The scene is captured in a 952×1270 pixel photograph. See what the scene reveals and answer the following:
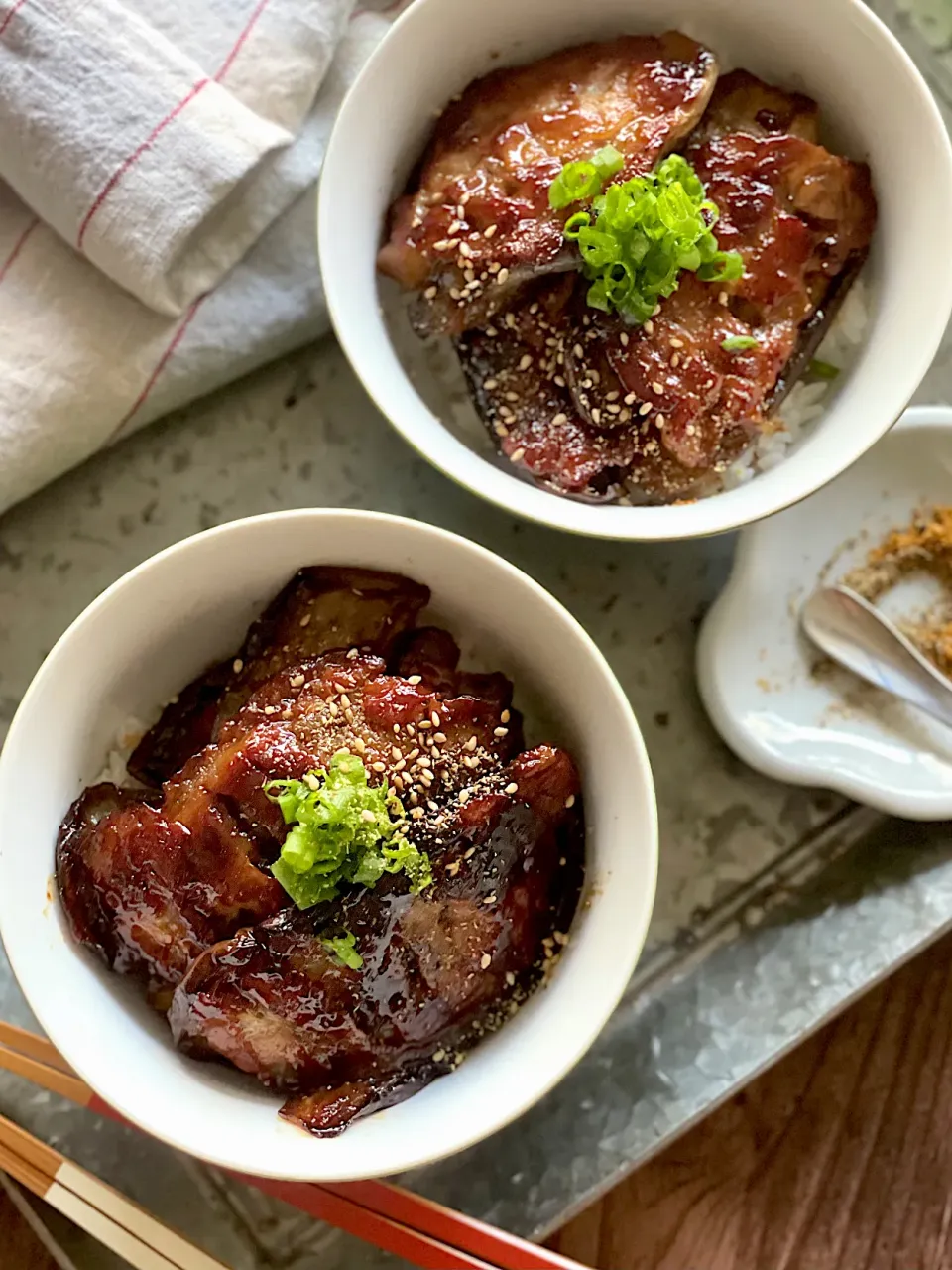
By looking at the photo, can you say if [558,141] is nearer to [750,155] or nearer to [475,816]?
[750,155]

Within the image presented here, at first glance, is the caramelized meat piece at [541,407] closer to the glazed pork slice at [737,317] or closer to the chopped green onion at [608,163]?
the glazed pork slice at [737,317]

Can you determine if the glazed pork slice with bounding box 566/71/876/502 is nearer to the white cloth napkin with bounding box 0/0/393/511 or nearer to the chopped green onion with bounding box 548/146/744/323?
the chopped green onion with bounding box 548/146/744/323

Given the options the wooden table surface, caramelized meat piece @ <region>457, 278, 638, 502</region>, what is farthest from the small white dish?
the wooden table surface

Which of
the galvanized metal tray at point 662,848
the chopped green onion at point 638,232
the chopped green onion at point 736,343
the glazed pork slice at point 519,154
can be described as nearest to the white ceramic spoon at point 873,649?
the galvanized metal tray at point 662,848

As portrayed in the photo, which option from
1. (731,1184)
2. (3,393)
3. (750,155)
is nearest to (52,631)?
(3,393)

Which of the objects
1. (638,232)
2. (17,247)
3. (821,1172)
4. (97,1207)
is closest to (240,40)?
(17,247)

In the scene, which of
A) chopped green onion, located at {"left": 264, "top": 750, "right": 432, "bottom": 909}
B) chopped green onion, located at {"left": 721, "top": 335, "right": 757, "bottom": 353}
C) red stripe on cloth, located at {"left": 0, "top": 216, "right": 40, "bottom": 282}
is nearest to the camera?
chopped green onion, located at {"left": 264, "top": 750, "right": 432, "bottom": 909}

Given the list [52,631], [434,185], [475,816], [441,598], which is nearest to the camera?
[475,816]

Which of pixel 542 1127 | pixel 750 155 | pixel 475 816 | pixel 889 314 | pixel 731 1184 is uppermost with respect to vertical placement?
pixel 750 155
